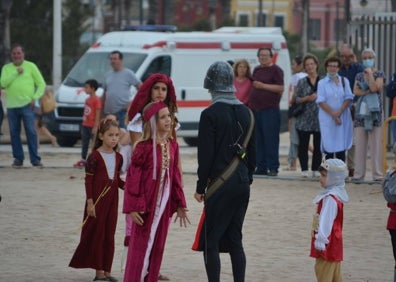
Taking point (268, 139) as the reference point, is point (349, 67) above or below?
above

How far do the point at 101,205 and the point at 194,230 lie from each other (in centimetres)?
310

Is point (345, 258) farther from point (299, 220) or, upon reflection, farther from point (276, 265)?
point (299, 220)

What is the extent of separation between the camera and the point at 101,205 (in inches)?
475

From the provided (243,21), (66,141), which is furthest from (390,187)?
(243,21)

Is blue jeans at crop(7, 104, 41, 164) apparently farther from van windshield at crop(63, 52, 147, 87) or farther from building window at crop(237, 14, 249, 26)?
building window at crop(237, 14, 249, 26)

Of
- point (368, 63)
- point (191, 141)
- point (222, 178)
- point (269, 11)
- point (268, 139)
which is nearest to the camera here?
point (222, 178)

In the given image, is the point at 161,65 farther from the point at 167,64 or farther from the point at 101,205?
the point at 101,205

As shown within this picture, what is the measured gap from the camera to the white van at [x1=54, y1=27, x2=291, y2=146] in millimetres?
28141

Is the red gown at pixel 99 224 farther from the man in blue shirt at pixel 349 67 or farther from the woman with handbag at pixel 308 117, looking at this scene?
the man in blue shirt at pixel 349 67

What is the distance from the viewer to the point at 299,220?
15930 millimetres

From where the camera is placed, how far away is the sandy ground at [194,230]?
1248 centimetres

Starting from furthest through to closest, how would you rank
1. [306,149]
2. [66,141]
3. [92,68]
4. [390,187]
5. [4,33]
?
[4,33]
[92,68]
[66,141]
[306,149]
[390,187]

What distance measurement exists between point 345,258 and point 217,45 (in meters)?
15.6

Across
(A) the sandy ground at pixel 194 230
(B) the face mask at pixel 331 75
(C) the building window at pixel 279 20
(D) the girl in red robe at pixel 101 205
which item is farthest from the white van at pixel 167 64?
(C) the building window at pixel 279 20
